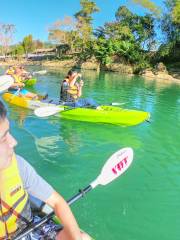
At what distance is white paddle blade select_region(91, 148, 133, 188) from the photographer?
10.6ft

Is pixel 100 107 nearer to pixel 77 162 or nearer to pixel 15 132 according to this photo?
pixel 15 132

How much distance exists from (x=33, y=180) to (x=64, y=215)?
0.32 metres

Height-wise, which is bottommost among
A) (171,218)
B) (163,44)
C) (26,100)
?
(171,218)

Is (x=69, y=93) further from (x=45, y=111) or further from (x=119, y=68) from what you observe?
(x=119, y=68)

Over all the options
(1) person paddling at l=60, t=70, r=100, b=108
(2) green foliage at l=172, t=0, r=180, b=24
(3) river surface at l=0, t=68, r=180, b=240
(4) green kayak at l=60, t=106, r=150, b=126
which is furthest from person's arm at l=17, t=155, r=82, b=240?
(2) green foliage at l=172, t=0, r=180, b=24

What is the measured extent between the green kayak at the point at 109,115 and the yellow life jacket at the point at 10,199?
20.3 feet

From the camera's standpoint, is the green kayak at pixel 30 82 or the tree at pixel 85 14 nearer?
the green kayak at pixel 30 82

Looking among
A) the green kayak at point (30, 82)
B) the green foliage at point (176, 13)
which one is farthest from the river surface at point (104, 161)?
the green foliage at point (176, 13)

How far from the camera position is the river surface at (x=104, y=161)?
14.0ft

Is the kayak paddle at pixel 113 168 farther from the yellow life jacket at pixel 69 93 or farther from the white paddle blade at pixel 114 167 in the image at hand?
the yellow life jacket at pixel 69 93

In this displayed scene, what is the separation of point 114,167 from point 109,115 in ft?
16.9

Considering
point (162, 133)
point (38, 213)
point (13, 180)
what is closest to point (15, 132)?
point (162, 133)

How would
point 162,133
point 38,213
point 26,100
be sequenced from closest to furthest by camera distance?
point 38,213 < point 162,133 < point 26,100

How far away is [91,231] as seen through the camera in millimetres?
4043
